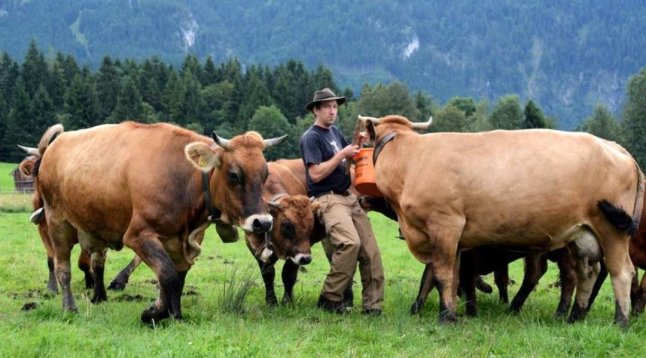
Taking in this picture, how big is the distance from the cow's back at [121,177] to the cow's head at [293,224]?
175 cm

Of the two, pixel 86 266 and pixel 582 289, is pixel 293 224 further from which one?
pixel 86 266

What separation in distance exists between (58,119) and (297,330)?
84126 mm

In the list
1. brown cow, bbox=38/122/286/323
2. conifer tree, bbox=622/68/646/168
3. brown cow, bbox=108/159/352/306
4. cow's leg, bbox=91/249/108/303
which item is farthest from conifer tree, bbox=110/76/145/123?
brown cow, bbox=38/122/286/323

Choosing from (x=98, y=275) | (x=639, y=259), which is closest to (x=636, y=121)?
(x=639, y=259)

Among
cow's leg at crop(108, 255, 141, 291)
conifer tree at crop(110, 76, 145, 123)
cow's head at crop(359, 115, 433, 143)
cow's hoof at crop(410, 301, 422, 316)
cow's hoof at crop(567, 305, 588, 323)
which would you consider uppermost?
cow's head at crop(359, 115, 433, 143)

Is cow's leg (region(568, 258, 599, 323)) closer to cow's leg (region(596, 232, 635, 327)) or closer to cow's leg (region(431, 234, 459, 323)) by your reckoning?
cow's leg (region(596, 232, 635, 327))

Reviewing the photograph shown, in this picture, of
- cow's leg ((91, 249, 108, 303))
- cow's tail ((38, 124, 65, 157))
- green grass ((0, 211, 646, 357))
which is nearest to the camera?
green grass ((0, 211, 646, 357))

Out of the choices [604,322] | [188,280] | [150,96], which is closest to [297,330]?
[604,322]

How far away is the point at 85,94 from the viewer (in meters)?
87.2

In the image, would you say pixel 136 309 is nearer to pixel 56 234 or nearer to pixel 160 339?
pixel 56 234

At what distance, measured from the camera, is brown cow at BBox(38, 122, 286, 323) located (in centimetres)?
766

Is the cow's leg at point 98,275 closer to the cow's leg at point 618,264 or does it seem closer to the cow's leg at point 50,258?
the cow's leg at point 50,258

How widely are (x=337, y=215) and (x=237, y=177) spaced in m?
1.93

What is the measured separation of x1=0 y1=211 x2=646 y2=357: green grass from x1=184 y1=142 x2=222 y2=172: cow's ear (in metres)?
1.65
